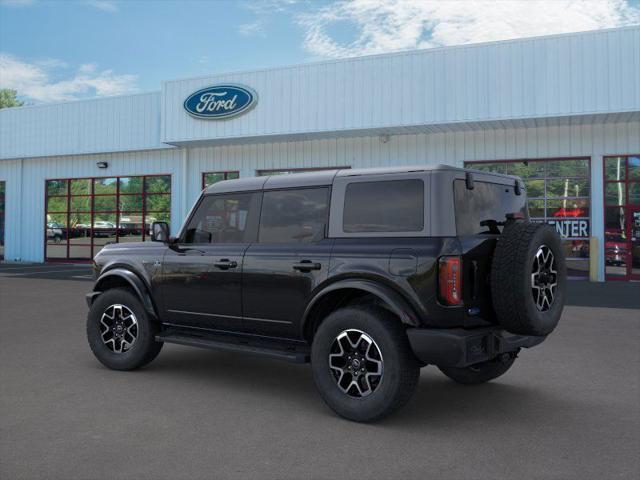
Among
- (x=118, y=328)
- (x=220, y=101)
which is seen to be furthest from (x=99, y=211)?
(x=118, y=328)

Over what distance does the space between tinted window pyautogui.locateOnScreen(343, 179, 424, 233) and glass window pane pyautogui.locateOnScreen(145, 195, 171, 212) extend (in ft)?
61.8

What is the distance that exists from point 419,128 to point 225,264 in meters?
13.3

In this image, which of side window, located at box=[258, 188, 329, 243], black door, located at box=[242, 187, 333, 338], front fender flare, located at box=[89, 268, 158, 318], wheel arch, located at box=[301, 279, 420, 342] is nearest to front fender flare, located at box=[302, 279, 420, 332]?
wheel arch, located at box=[301, 279, 420, 342]

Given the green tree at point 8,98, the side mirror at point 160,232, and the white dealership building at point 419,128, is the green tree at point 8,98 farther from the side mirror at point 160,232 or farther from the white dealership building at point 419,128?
the side mirror at point 160,232

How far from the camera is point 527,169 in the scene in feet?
59.2

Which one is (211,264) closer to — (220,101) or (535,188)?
(535,188)

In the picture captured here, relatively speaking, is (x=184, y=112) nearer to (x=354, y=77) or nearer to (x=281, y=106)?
(x=281, y=106)

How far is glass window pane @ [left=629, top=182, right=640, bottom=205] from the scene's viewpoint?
17.0m

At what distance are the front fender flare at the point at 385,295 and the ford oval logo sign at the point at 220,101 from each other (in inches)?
616

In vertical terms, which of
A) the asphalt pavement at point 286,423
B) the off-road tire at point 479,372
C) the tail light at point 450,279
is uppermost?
the tail light at point 450,279

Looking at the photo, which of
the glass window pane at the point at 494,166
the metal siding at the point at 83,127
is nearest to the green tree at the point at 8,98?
the metal siding at the point at 83,127

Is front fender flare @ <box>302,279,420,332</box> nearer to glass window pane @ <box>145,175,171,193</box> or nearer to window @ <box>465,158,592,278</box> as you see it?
window @ <box>465,158,592,278</box>

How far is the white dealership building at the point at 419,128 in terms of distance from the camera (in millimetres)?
15953

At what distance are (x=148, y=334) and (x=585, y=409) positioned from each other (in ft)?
13.1
